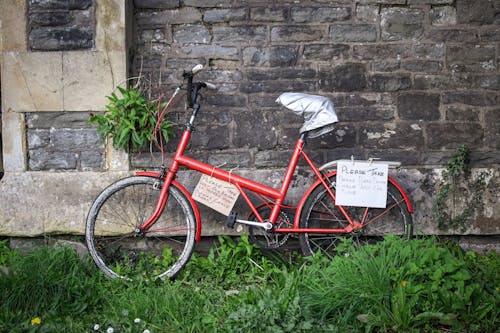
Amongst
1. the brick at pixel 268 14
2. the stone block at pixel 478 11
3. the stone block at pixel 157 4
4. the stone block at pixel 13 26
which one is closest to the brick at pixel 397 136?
the stone block at pixel 478 11

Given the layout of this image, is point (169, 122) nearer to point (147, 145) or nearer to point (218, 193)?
point (147, 145)

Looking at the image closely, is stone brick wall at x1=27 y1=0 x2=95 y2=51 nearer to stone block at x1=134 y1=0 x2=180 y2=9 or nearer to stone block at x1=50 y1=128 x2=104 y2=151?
stone block at x1=134 y1=0 x2=180 y2=9

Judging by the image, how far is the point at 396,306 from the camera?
9.67ft

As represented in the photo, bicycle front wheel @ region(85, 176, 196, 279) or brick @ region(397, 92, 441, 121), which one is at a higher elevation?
brick @ region(397, 92, 441, 121)

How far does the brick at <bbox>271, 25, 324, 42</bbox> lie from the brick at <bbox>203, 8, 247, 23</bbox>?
296 millimetres

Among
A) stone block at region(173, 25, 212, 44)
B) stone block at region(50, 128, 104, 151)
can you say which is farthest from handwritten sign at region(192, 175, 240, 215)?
stone block at region(173, 25, 212, 44)

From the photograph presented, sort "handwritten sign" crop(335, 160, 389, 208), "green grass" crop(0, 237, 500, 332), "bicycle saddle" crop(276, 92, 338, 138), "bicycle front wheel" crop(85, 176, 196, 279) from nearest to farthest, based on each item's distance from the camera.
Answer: "green grass" crop(0, 237, 500, 332) < "bicycle saddle" crop(276, 92, 338, 138) < "handwritten sign" crop(335, 160, 389, 208) < "bicycle front wheel" crop(85, 176, 196, 279)

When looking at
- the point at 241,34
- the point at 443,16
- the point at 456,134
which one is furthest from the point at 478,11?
the point at 241,34

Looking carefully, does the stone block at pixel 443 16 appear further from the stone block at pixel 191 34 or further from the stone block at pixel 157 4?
the stone block at pixel 157 4

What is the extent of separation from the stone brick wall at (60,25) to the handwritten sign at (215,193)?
1.53 meters

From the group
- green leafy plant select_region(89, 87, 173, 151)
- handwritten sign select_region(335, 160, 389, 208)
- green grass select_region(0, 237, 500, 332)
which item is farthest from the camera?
green leafy plant select_region(89, 87, 173, 151)

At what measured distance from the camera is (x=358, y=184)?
399 centimetres

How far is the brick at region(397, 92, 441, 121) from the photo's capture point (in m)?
4.44

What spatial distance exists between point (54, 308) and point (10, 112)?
6.06ft
